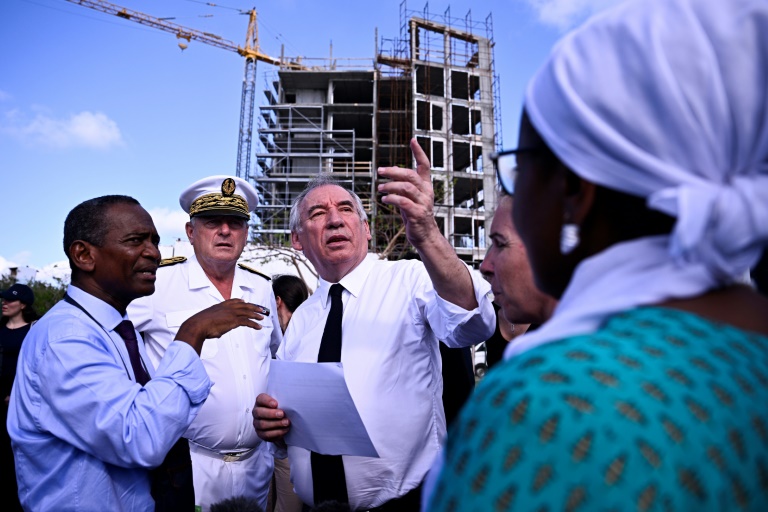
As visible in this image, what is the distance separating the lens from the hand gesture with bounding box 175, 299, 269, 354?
2.22 m

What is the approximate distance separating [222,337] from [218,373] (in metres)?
0.23

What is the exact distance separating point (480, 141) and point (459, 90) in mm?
7439

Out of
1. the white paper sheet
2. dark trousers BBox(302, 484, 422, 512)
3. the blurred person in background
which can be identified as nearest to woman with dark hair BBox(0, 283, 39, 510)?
the white paper sheet

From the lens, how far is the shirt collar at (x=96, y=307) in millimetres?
2230

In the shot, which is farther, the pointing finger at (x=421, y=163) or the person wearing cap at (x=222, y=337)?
the person wearing cap at (x=222, y=337)

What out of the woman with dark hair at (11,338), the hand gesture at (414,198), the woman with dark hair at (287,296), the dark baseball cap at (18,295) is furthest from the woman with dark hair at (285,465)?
the dark baseball cap at (18,295)

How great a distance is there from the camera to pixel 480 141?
141ft

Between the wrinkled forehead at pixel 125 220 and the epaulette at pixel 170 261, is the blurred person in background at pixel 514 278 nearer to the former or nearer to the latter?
the wrinkled forehead at pixel 125 220

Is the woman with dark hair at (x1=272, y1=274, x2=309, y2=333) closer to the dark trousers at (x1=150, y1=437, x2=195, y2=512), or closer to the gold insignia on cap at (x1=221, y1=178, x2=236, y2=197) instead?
the gold insignia on cap at (x1=221, y1=178, x2=236, y2=197)

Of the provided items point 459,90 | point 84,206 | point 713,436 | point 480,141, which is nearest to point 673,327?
point 713,436

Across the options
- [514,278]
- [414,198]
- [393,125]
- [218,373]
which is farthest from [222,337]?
[393,125]

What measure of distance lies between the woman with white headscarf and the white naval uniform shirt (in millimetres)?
1572

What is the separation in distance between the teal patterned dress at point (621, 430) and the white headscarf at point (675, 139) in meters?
0.09

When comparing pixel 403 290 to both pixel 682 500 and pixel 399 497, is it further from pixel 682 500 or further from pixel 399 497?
pixel 682 500
